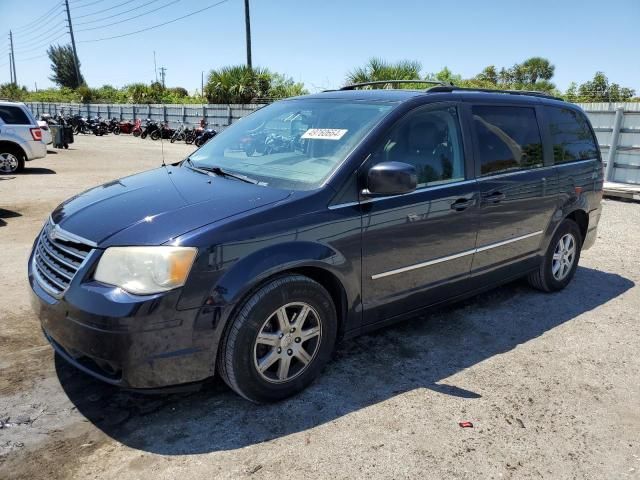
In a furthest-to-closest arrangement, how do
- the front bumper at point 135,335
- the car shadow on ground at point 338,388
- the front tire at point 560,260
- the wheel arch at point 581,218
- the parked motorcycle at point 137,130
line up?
the parked motorcycle at point 137,130, the wheel arch at point 581,218, the front tire at point 560,260, the car shadow on ground at point 338,388, the front bumper at point 135,335

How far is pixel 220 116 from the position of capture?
26297 mm

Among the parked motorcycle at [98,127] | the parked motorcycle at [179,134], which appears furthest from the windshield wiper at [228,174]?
the parked motorcycle at [98,127]

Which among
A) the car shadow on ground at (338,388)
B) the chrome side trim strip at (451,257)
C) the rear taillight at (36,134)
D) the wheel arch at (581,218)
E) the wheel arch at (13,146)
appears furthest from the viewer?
the rear taillight at (36,134)

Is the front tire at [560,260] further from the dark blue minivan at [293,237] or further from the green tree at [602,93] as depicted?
the green tree at [602,93]

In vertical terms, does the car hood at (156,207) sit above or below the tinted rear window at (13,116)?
below

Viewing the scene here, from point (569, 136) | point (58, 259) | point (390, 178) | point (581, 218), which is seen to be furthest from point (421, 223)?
point (581, 218)

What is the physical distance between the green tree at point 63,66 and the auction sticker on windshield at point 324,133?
85697 millimetres

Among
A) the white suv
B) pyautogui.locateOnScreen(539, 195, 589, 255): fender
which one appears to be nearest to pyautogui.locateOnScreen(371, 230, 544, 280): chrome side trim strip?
pyautogui.locateOnScreen(539, 195, 589, 255): fender

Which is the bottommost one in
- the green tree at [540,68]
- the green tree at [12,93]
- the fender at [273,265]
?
the fender at [273,265]

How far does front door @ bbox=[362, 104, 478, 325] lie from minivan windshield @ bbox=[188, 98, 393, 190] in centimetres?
24

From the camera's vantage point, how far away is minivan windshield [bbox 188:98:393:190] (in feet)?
10.6

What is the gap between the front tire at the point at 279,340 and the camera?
274 centimetres

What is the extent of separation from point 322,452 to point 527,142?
10.2ft

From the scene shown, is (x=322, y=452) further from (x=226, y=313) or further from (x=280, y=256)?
(x=280, y=256)
